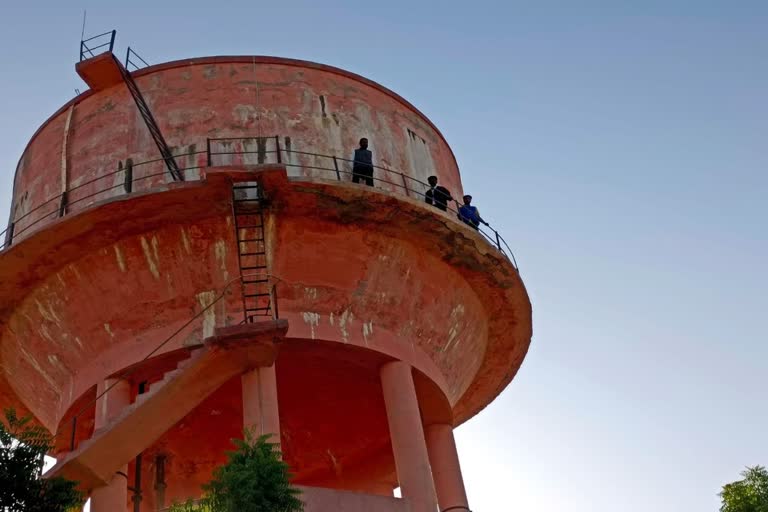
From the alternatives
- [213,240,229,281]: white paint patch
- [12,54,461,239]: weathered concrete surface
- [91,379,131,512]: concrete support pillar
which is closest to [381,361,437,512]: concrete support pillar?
[213,240,229,281]: white paint patch

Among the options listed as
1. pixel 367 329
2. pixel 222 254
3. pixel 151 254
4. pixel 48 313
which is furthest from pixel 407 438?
pixel 48 313

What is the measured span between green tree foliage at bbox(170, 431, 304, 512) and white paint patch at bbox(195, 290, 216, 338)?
11.4 ft

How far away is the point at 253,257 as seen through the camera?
12.8 m

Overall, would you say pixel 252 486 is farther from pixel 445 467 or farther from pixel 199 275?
pixel 445 467

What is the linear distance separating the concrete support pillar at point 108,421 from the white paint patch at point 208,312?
131 centimetres

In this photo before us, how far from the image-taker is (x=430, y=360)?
46.4ft

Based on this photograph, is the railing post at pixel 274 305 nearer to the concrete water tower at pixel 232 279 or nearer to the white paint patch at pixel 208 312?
the concrete water tower at pixel 232 279

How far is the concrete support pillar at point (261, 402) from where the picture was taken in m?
11.8

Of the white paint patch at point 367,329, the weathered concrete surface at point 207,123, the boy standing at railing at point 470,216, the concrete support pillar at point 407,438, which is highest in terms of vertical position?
the weathered concrete surface at point 207,123

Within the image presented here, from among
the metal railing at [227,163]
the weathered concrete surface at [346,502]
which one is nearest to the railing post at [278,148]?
the metal railing at [227,163]

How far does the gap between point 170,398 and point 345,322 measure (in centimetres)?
250

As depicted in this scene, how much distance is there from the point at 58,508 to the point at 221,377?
11.1 feet

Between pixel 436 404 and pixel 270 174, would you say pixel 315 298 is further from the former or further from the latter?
pixel 436 404

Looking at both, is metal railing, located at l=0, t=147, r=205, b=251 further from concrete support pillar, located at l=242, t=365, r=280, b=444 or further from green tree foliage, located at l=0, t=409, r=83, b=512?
green tree foliage, located at l=0, t=409, r=83, b=512
